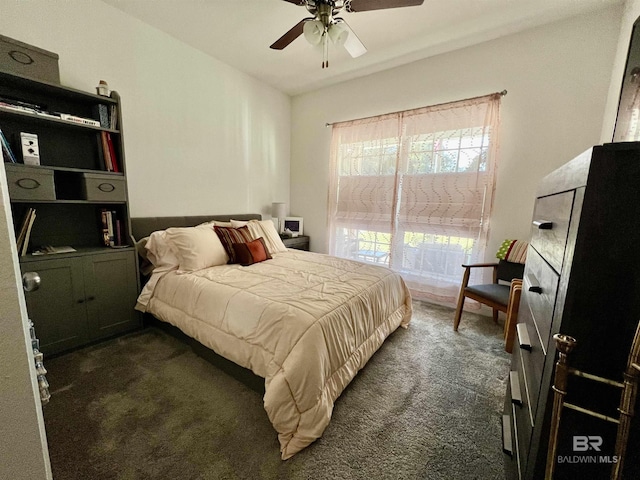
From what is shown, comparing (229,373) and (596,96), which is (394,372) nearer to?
(229,373)

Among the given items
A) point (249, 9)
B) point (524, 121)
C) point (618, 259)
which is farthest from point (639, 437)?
point (249, 9)

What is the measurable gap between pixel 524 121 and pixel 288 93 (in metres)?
3.13

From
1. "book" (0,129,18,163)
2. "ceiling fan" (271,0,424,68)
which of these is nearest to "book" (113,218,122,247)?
"book" (0,129,18,163)

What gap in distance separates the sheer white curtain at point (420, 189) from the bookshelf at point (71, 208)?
98.8 inches

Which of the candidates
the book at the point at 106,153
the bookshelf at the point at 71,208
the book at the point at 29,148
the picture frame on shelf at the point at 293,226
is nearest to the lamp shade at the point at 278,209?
the picture frame on shelf at the point at 293,226

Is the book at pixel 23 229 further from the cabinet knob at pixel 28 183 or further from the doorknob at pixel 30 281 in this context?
the doorknob at pixel 30 281

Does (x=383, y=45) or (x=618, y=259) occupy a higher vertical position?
(x=383, y=45)

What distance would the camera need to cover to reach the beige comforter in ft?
4.31

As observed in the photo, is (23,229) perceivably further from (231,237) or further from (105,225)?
(231,237)

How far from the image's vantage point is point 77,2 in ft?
6.82

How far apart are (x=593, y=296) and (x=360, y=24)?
9.08ft

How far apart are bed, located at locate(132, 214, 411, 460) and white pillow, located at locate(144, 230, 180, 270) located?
0.03 m

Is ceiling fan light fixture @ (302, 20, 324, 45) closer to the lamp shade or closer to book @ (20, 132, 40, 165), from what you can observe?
book @ (20, 132, 40, 165)

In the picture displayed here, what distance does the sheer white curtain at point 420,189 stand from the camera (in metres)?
2.71
